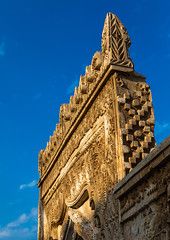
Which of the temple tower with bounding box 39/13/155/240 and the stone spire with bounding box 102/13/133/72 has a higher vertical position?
the stone spire with bounding box 102/13/133/72

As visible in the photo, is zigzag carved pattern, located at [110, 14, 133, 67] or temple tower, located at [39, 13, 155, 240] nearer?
temple tower, located at [39, 13, 155, 240]

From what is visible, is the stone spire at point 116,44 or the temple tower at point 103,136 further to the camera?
the stone spire at point 116,44

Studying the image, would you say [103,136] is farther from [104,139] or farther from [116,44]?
[116,44]

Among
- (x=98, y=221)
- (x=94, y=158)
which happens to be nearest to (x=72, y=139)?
(x=94, y=158)

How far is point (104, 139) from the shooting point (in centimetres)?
635

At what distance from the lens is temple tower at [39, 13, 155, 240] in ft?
19.2

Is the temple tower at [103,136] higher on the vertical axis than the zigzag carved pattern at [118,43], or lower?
lower

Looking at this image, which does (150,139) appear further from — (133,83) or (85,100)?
(85,100)

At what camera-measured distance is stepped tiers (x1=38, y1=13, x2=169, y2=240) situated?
18.9 feet

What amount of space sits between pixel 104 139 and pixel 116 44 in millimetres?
1339

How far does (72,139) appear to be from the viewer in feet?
26.5

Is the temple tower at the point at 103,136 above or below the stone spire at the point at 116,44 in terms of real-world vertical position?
below

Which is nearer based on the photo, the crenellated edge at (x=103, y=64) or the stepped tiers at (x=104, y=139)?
the stepped tiers at (x=104, y=139)

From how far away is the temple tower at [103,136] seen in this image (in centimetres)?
584
